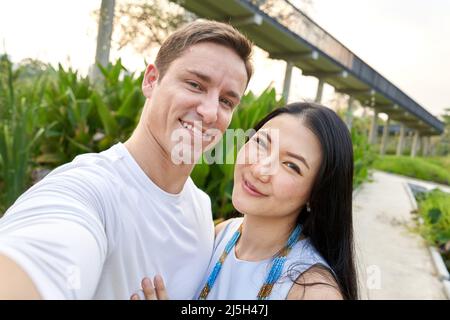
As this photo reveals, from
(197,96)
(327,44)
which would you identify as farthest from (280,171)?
(327,44)

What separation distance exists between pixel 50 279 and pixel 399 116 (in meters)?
20.2

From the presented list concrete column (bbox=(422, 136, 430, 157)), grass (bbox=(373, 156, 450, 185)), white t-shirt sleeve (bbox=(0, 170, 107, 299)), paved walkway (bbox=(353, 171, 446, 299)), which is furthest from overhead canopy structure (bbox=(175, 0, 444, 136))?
concrete column (bbox=(422, 136, 430, 157))

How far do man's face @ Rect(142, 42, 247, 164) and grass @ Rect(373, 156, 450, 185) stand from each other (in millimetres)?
11070

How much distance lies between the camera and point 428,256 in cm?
313

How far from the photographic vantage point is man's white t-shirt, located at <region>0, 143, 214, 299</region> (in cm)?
47

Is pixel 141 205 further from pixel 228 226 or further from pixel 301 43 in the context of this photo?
pixel 301 43

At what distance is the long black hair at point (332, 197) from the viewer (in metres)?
0.81

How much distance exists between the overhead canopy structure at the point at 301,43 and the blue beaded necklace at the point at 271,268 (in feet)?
12.0

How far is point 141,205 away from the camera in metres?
0.75

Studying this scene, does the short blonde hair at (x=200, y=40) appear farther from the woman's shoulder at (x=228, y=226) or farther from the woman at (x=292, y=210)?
the woman's shoulder at (x=228, y=226)

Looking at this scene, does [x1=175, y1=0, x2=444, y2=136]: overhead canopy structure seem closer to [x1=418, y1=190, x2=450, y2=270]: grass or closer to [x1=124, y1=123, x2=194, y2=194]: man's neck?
[x1=418, y1=190, x2=450, y2=270]: grass

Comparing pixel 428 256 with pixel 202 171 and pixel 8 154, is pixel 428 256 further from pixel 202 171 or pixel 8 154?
pixel 8 154

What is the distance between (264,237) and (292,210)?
3.8 inches
